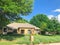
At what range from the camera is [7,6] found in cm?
3391

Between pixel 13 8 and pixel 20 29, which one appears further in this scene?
pixel 20 29

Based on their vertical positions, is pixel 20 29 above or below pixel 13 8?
below

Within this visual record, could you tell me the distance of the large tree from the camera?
111 feet

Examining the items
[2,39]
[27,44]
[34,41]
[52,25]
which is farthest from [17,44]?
[52,25]

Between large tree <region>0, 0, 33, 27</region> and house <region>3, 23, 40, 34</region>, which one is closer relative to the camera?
large tree <region>0, 0, 33, 27</region>

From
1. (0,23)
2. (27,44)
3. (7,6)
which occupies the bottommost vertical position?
(27,44)

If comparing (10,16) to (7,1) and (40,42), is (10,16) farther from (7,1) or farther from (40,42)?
(40,42)

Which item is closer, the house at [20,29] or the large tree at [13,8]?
the large tree at [13,8]

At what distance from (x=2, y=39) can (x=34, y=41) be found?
6.72 metres

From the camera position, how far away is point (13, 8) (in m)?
34.0

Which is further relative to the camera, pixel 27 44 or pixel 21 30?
pixel 21 30

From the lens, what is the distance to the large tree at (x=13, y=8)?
111 ft

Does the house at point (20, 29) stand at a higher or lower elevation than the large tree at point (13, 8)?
lower

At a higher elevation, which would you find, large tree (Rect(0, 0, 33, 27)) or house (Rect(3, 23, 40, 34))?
large tree (Rect(0, 0, 33, 27))
